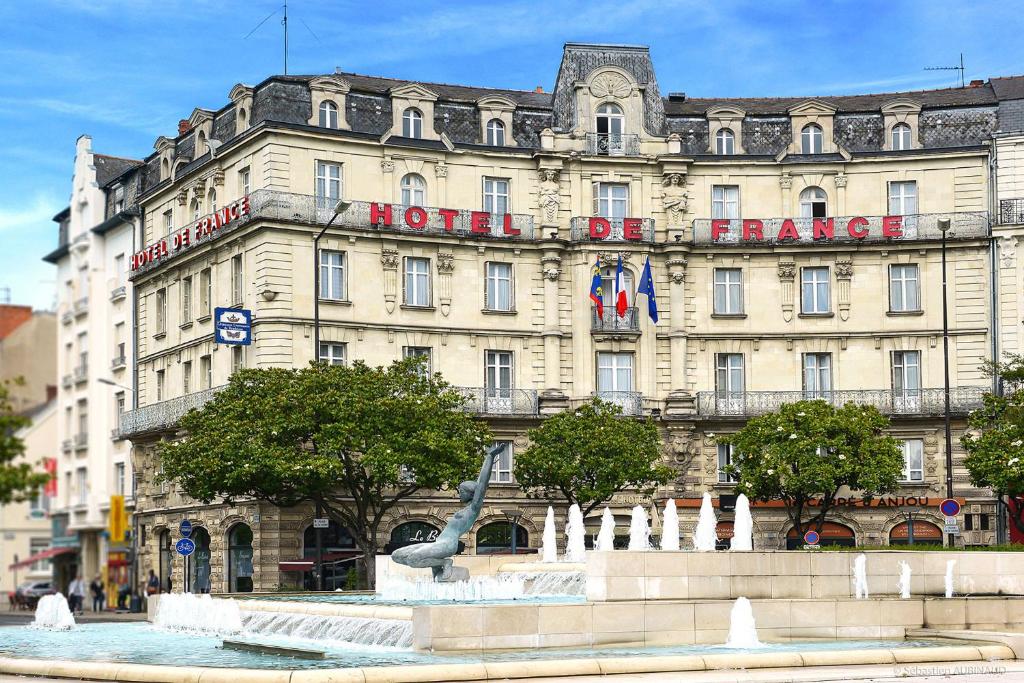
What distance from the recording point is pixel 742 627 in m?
30.0

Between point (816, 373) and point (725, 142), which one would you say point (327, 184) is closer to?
point (725, 142)

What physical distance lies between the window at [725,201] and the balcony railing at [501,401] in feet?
33.7

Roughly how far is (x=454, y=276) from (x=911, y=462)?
1842 cm

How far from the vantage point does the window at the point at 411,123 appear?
6450 cm

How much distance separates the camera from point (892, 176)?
6662cm

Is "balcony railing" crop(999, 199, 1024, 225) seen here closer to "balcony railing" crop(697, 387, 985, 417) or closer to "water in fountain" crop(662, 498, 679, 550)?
"balcony railing" crop(697, 387, 985, 417)

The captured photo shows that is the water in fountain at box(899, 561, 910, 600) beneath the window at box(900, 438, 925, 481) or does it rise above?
beneath

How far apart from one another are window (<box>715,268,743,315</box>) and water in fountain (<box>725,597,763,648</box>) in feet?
122

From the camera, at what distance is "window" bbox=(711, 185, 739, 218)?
67.2 m

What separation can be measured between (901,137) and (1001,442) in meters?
14.2

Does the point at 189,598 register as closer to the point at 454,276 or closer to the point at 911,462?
the point at 454,276

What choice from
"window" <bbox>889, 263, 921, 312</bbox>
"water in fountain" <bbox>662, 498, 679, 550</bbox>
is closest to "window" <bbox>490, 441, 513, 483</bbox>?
"window" <bbox>889, 263, 921, 312</bbox>

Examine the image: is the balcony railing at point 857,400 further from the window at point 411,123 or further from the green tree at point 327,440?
the window at point 411,123

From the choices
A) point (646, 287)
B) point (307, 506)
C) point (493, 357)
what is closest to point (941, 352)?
point (646, 287)
